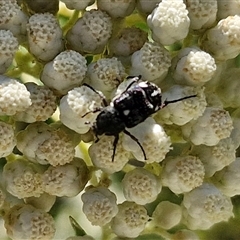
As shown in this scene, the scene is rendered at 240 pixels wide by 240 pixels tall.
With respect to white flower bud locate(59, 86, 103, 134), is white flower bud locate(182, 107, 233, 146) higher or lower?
lower

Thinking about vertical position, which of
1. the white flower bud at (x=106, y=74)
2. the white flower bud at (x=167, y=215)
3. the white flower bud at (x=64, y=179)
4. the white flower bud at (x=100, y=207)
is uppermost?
the white flower bud at (x=106, y=74)

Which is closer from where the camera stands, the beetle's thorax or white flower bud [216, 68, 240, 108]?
the beetle's thorax

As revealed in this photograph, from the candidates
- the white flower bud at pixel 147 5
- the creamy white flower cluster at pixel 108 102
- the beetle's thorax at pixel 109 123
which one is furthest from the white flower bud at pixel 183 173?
the white flower bud at pixel 147 5

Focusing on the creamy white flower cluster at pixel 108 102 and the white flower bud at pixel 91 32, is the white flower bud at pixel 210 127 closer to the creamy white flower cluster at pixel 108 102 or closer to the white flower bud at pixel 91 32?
the creamy white flower cluster at pixel 108 102

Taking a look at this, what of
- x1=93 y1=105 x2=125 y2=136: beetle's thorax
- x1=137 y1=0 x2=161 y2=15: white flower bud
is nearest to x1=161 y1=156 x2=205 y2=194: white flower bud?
x1=93 y1=105 x2=125 y2=136: beetle's thorax

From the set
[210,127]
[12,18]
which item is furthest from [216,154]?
[12,18]

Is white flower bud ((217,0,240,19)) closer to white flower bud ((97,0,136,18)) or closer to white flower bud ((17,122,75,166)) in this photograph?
white flower bud ((97,0,136,18))
